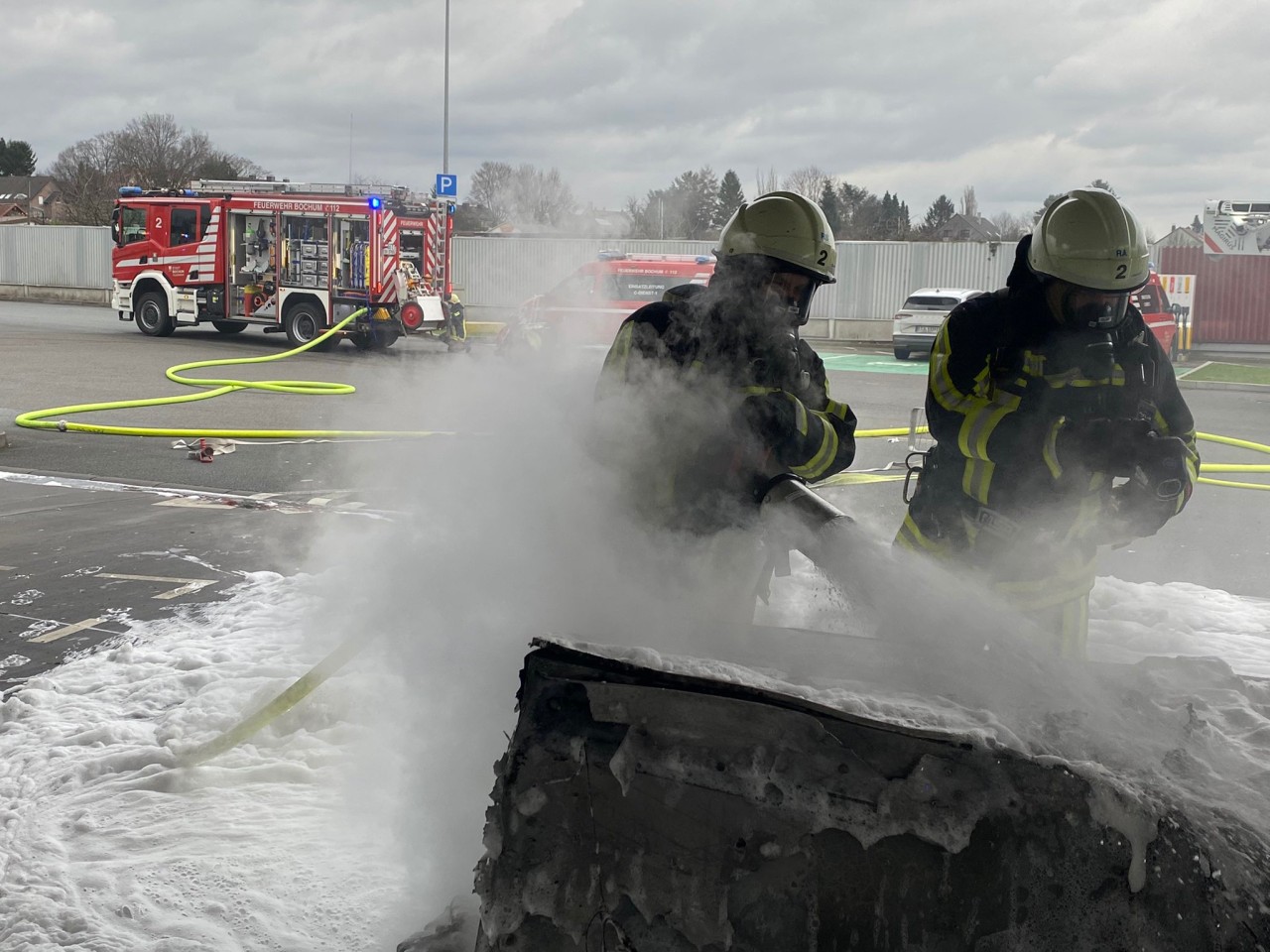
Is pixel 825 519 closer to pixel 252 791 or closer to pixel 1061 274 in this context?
pixel 1061 274

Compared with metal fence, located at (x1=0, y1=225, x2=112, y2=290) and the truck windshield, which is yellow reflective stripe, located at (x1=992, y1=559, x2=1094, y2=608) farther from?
metal fence, located at (x1=0, y1=225, x2=112, y2=290)

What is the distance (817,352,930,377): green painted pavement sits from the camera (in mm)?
18297

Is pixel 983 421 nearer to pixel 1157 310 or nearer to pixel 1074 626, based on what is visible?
pixel 1074 626

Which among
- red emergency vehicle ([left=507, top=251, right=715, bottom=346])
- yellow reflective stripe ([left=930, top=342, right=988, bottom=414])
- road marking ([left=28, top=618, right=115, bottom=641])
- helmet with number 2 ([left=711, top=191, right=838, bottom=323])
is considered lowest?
road marking ([left=28, top=618, right=115, bottom=641])

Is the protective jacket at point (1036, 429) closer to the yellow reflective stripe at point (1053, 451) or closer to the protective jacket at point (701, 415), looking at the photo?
the yellow reflective stripe at point (1053, 451)

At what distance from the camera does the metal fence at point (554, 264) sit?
355 centimetres

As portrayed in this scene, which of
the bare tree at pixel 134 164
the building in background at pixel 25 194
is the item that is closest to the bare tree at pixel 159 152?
the bare tree at pixel 134 164

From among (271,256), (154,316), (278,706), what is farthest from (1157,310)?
(154,316)

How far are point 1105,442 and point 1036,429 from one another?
163mm

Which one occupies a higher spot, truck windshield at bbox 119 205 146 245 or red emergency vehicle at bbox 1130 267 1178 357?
truck windshield at bbox 119 205 146 245

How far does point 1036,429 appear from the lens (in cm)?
271

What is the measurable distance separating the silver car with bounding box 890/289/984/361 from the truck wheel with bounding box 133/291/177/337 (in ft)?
43.4

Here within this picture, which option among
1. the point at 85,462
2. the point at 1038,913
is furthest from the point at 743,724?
the point at 85,462

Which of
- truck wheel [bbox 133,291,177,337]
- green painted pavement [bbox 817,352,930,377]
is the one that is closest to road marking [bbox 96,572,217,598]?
green painted pavement [bbox 817,352,930,377]
